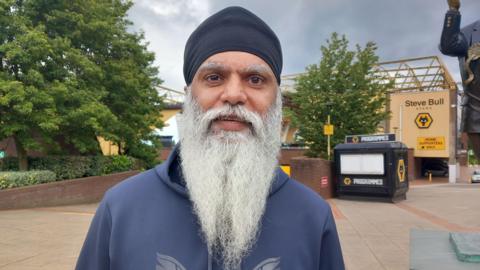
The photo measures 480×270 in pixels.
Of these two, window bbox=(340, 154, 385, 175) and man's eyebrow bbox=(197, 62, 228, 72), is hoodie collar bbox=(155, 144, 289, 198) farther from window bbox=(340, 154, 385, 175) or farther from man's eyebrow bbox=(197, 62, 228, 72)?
window bbox=(340, 154, 385, 175)

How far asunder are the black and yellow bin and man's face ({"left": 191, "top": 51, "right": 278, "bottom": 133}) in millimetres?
13823

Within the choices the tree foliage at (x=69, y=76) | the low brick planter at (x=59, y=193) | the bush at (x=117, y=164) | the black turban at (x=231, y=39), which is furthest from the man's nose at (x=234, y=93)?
the bush at (x=117, y=164)

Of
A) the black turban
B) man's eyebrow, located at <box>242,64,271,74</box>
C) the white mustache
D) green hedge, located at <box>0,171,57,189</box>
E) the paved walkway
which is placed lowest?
the paved walkway

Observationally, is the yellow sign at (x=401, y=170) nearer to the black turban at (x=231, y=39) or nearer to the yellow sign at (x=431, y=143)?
the black turban at (x=231, y=39)

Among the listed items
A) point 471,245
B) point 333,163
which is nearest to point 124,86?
point 333,163

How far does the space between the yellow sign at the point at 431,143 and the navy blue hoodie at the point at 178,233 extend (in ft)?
119

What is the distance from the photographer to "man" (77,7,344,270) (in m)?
1.65

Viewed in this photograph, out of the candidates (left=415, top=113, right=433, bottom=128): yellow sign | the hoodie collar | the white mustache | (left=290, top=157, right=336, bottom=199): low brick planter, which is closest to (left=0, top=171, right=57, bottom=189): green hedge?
(left=290, top=157, right=336, bottom=199): low brick planter

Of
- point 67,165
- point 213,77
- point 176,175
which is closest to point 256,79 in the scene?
point 213,77

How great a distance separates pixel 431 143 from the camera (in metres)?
34.4

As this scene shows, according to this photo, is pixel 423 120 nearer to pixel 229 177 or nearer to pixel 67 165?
pixel 67 165

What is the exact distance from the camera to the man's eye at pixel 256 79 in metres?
1.81

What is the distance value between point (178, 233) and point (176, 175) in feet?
1.29

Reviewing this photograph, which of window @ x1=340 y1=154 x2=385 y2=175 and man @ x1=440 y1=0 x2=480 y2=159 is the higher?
man @ x1=440 y1=0 x2=480 y2=159
